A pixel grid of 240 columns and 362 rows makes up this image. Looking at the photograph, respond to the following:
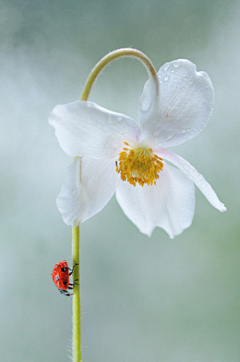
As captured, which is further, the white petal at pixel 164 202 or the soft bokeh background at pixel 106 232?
the soft bokeh background at pixel 106 232

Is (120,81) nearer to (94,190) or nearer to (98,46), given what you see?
(98,46)

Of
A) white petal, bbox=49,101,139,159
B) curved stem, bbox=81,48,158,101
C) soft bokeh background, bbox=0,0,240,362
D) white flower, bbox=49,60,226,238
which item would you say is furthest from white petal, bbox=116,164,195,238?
soft bokeh background, bbox=0,0,240,362

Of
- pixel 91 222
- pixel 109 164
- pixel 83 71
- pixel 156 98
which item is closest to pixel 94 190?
pixel 109 164

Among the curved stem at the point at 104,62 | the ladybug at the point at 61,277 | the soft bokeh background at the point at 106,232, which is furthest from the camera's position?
the soft bokeh background at the point at 106,232

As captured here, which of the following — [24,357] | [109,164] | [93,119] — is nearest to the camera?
[93,119]

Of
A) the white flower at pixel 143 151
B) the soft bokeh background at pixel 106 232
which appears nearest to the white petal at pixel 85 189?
the white flower at pixel 143 151

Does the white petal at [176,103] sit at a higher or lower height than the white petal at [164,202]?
higher

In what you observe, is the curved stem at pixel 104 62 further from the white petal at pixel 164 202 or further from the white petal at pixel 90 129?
the white petal at pixel 164 202
